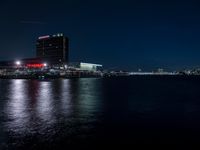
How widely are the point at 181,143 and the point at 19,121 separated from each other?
16.1 meters

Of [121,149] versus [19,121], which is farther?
[19,121]

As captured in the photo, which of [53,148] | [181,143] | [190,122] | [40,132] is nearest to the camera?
[53,148]

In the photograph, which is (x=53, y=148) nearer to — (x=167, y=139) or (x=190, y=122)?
(x=167, y=139)

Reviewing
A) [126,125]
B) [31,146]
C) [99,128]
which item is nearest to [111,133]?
[99,128]

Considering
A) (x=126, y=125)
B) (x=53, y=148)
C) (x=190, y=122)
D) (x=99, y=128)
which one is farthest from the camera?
(x=190, y=122)

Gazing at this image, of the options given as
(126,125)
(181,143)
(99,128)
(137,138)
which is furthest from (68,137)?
(181,143)

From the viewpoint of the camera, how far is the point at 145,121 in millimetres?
27297

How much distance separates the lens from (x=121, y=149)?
17.6 m

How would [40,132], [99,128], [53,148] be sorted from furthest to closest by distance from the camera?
[99,128], [40,132], [53,148]

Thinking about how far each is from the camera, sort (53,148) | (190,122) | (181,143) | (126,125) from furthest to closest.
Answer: (190,122), (126,125), (181,143), (53,148)

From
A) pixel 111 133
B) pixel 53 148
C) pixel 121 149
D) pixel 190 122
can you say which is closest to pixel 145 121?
pixel 190 122

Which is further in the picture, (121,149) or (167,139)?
(167,139)

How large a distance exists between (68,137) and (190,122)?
14.5 meters

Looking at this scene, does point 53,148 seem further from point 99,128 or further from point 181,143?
point 181,143
